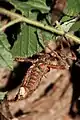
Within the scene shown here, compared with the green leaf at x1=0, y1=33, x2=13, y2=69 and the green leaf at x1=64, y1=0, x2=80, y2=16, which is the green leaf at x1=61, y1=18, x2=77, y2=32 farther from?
the green leaf at x1=0, y1=33, x2=13, y2=69

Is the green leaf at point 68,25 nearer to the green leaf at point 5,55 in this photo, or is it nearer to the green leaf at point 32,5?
the green leaf at point 32,5

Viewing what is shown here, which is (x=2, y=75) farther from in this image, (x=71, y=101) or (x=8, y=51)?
(x=8, y=51)

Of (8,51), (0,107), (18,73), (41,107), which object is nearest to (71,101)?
(41,107)

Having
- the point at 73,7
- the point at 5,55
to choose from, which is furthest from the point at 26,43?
the point at 73,7

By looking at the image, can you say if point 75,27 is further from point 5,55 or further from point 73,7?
point 5,55

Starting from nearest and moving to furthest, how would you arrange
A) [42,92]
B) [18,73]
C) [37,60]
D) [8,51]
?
[8,51] → [37,60] → [18,73] → [42,92]

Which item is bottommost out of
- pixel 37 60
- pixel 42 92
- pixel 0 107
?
pixel 42 92

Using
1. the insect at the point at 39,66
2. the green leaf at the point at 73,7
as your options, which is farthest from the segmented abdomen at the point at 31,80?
the green leaf at the point at 73,7
